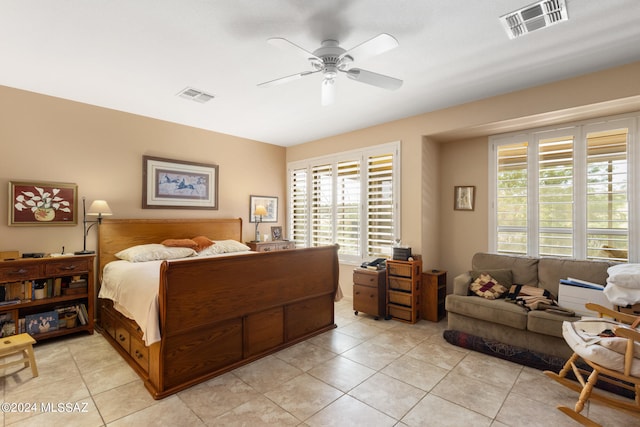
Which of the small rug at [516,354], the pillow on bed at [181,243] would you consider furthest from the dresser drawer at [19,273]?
the small rug at [516,354]

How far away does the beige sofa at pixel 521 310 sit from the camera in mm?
2783

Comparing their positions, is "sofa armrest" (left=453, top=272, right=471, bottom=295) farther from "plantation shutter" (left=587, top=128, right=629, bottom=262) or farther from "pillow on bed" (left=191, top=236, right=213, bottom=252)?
"pillow on bed" (left=191, top=236, right=213, bottom=252)

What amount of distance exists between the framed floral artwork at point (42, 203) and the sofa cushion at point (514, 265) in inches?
194

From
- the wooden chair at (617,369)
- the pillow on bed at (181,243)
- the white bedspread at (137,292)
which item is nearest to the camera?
the wooden chair at (617,369)

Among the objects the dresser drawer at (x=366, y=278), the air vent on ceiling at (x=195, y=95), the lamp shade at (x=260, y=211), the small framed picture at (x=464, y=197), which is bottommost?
the dresser drawer at (x=366, y=278)

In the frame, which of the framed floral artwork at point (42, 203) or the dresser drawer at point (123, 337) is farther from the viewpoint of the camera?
the framed floral artwork at point (42, 203)

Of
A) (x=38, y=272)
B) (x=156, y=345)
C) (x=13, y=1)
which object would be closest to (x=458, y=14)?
(x=13, y=1)

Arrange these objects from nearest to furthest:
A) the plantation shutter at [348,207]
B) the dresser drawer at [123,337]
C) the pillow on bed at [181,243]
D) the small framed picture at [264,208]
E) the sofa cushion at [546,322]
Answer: the sofa cushion at [546,322]
the dresser drawer at [123,337]
the pillow on bed at [181,243]
the plantation shutter at [348,207]
the small framed picture at [264,208]

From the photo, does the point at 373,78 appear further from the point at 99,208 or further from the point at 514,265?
the point at 99,208

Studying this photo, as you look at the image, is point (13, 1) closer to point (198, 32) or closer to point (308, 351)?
point (198, 32)

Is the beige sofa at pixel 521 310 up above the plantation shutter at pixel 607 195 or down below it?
below

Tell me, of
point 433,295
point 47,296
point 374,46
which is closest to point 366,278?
point 433,295

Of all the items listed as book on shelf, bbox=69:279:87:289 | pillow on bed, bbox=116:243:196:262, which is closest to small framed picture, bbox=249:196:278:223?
pillow on bed, bbox=116:243:196:262

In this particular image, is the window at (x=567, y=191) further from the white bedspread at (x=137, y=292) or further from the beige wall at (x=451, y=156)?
the white bedspread at (x=137, y=292)
